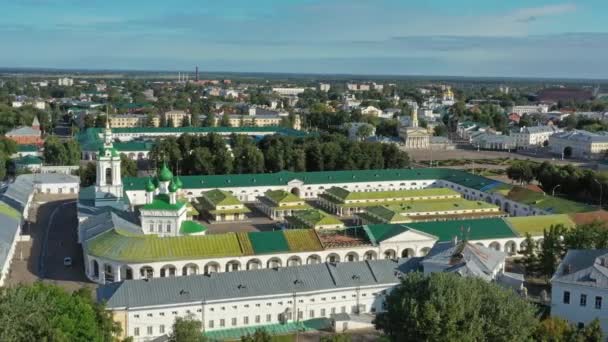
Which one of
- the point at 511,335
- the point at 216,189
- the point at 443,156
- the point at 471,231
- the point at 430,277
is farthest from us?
the point at 443,156

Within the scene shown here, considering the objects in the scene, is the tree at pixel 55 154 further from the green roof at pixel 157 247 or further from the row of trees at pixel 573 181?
the row of trees at pixel 573 181

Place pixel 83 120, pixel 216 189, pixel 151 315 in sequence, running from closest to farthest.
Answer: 1. pixel 151 315
2. pixel 216 189
3. pixel 83 120

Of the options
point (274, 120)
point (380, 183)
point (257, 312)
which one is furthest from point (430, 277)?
point (274, 120)

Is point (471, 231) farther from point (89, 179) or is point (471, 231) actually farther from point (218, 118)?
point (218, 118)

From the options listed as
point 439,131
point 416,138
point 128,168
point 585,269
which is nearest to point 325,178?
point 128,168

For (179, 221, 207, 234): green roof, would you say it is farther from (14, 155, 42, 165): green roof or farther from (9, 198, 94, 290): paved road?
Answer: (14, 155, 42, 165): green roof

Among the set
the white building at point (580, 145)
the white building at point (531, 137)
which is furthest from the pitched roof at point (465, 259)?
the white building at point (531, 137)

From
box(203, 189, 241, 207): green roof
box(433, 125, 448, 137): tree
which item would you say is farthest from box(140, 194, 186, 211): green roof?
box(433, 125, 448, 137): tree
